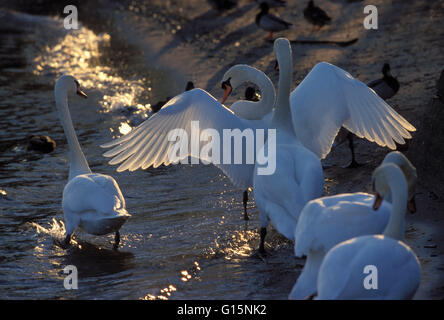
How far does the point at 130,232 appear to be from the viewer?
781 cm

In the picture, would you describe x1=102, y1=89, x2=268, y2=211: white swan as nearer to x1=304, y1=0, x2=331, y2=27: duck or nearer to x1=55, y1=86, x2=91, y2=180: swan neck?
x1=55, y1=86, x2=91, y2=180: swan neck

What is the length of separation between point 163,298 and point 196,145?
6.32ft

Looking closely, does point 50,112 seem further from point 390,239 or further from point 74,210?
point 390,239

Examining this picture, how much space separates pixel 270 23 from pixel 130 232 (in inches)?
390

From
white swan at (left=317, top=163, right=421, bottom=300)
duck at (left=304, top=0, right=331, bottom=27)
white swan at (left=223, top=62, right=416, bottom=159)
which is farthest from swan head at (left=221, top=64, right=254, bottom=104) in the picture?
duck at (left=304, top=0, right=331, bottom=27)

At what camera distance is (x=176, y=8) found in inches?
870

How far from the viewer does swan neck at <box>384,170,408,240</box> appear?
16.2 ft

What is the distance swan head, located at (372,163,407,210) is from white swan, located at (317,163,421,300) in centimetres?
31

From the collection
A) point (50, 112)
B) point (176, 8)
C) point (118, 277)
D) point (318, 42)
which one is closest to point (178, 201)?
point (118, 277)

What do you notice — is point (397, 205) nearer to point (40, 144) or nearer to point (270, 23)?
point (40, 144)

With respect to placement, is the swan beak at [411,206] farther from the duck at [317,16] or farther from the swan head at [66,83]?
the duck at [317,16]

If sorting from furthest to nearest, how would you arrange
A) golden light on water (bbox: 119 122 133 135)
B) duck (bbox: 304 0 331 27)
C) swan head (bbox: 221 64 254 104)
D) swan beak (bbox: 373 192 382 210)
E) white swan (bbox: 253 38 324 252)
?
duck (bbox: 304 0 331 27)
golden light on water (bbox: 119 122 133 135)
swan head (bbox: 221 64 254 104)
white swan (bbox: 253 38 324 252)
swan beak (bbox: 373 192 382 210)

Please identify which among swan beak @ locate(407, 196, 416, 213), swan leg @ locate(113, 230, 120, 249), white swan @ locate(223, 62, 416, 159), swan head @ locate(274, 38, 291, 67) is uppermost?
swan head @ locate(274, 38, 291, 67)

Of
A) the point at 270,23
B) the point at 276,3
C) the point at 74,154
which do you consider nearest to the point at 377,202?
the point at 74,154
